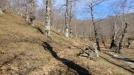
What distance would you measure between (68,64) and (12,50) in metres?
3.84

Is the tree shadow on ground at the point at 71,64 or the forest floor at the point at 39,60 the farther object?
the tree shadow on ground at the point at 71,64

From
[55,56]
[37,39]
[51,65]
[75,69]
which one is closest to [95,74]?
[75,69]

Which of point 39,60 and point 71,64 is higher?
point 39,60

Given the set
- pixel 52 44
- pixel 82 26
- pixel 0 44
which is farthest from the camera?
pixel 82 26

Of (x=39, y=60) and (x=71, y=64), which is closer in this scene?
(x=39, y=60)

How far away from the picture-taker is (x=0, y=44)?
22.0 meters

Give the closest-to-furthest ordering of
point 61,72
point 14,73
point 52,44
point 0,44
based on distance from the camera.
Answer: point 14,73, point 61,72, point 0,44, point 52,44

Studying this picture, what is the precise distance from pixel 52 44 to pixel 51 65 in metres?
7.28

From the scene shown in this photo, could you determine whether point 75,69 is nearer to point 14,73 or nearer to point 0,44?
point 14,73

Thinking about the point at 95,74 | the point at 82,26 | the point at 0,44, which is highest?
the point at 0,44

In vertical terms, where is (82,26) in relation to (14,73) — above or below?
below

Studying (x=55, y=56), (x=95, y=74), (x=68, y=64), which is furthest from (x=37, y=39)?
(x=95, y=74)

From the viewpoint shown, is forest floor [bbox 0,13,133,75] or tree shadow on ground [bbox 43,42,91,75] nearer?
forest floor [bbox 0,13,133,75]

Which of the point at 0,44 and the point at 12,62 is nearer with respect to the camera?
the point at 12,62
